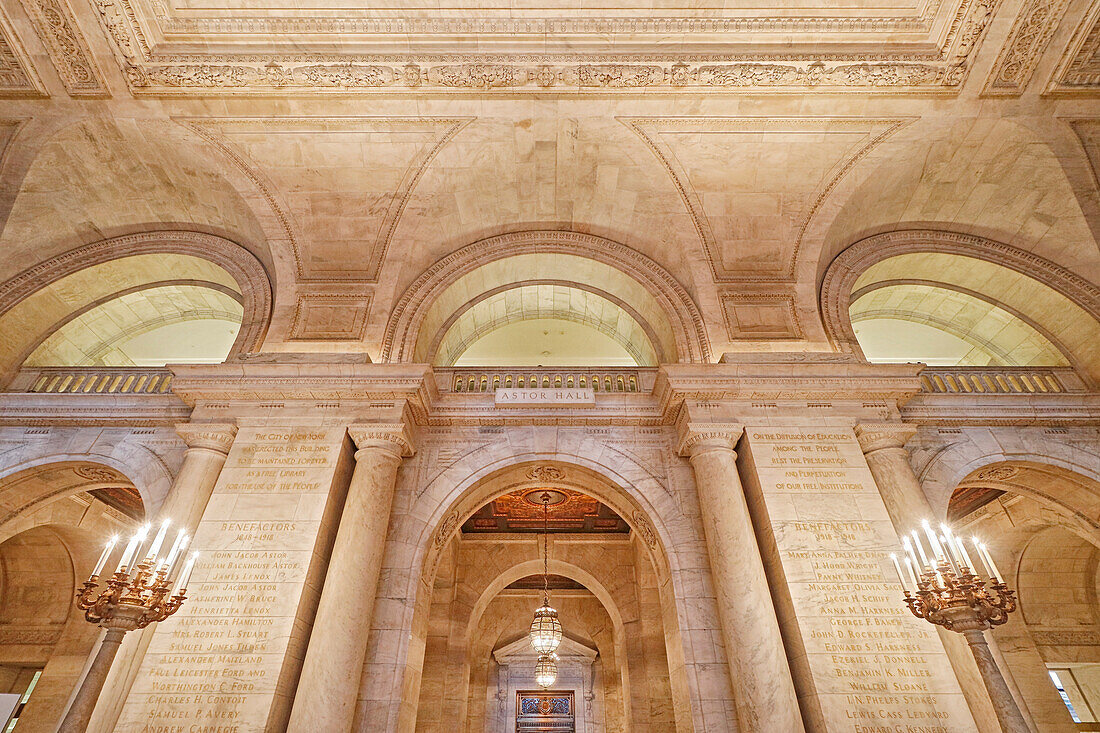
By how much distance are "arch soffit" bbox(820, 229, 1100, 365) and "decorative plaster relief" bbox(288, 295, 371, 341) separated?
287 inches

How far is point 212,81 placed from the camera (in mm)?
7938

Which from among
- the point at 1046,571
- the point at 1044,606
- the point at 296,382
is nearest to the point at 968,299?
the point at 1046,571

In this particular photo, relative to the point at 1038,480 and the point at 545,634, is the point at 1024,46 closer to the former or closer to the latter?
the point at 1038,480

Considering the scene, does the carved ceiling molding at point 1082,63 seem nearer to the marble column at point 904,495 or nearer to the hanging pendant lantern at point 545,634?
the marble column at point 904,495

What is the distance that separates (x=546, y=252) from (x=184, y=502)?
6.41m

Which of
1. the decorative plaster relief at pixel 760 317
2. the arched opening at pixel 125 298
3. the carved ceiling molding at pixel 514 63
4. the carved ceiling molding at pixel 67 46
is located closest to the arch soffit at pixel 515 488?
the decorative plaster relief at pixel 760 317

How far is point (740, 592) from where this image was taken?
6.11 metres

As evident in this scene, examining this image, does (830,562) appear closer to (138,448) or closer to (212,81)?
(138,448)

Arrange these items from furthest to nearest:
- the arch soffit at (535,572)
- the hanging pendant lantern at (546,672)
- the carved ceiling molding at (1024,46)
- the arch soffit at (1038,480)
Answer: the arch soffit at (535,572) < the hanging pendant lantern at (546,672) < the arch soffit at (1038,480) < the carved ceiling molding at (1024,46)

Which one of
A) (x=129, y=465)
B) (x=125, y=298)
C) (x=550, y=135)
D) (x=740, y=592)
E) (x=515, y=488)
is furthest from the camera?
(x=125, y=298)

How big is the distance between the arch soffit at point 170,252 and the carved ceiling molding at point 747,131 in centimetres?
651

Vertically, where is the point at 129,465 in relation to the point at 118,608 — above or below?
above

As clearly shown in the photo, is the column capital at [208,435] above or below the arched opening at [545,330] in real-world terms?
below

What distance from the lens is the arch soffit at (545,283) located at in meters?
9.59
